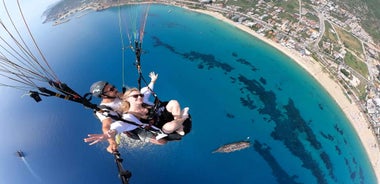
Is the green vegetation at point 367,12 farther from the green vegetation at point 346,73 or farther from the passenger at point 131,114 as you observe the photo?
the passenger at point 131,114

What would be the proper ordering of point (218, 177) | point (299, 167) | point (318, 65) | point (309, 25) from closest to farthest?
point (218, 177)
point (299, 167)
point (318, 65)
point (309, 25)

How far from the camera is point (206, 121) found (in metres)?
21.2

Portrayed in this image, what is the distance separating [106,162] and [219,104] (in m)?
9.67

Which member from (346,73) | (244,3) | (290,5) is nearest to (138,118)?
(346,73)

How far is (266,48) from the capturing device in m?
29.4

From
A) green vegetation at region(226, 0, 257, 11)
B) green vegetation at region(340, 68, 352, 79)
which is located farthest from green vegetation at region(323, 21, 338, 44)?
green vegetation at region(226, 0, 257, 11)

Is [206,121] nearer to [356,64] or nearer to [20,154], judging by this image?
[20,154]

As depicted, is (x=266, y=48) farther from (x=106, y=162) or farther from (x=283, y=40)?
(x=106, y=162)

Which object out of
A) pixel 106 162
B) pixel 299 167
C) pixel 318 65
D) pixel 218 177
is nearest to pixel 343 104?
pixel 318 65

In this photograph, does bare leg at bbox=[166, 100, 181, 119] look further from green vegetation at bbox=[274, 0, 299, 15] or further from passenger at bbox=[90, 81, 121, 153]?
green vegetation at bbox=[274, 0, 299, 15]

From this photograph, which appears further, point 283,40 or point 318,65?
point 283,40

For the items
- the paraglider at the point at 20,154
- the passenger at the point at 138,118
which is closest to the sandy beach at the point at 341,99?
the passenger at the point at 138,118

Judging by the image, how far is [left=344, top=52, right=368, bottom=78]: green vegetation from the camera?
1170 inches

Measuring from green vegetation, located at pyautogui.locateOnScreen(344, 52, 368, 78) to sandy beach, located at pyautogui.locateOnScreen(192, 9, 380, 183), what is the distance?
15.5 ft
